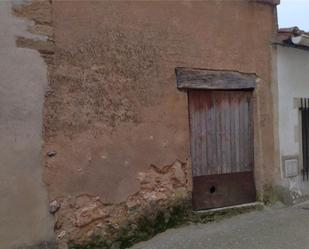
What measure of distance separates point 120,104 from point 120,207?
1.26 meters

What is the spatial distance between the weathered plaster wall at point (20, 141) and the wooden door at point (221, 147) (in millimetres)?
2433

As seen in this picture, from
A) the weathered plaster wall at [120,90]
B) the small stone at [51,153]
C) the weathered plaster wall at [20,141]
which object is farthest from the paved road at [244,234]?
the small stone at [51,153]

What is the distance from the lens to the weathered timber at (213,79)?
6535 millimetres

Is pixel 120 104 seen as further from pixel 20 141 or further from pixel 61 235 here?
pixel 61 235

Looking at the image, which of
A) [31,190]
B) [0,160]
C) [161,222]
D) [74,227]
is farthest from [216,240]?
[0,160]

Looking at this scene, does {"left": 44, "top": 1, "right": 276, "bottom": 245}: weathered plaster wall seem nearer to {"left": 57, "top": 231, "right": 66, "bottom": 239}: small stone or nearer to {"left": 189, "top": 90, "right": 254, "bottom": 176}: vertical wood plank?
{"left": 57, "top": 231, "right": 66, "bottom": 239}: small stone

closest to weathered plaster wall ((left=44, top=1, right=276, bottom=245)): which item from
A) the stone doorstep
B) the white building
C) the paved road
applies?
the paved road

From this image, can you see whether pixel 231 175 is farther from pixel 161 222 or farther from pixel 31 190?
pixel 31 190

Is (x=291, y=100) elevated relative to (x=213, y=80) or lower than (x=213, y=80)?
lower

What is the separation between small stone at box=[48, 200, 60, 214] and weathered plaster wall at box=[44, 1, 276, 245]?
77 mm

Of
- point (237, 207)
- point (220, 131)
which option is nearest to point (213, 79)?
point (220, 131)

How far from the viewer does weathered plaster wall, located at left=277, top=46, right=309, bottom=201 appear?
8.01 metres

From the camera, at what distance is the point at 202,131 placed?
22.7 feet

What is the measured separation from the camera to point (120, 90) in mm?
5852
